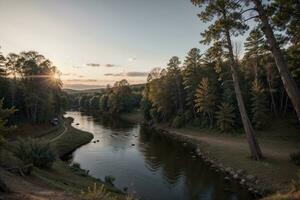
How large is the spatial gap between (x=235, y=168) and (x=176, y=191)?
6.58 metres

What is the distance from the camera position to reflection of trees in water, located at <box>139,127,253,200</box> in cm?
1830

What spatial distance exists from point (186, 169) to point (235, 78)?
9.71m

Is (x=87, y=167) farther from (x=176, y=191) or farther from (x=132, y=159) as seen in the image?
(x=176, y=191)

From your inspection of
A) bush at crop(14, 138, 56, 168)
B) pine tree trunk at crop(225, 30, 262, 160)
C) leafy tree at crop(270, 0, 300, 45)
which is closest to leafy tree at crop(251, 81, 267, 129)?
pine tree trunk at crop(225, 30, 262, 160)

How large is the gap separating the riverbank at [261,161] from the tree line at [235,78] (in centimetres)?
167

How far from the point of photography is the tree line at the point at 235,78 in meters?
12.5

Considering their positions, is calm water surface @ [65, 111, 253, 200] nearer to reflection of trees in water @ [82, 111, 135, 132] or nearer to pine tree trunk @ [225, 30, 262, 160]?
pine tree trunk @ [225, 30, 262, 160]

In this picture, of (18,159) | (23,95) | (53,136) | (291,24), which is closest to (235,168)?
(291,24)

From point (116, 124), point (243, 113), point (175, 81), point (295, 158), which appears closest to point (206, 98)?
point (175, 81)

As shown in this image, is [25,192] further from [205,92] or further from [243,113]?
[205,92]

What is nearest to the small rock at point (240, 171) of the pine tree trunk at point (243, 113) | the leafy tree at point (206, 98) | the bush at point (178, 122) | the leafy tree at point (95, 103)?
the pine tree trunk at point (243, 113)

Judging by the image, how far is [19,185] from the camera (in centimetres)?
1058

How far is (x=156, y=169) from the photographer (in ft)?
79.2

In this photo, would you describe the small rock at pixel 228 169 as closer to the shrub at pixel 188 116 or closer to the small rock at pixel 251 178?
the small rock at pixel 251 178
